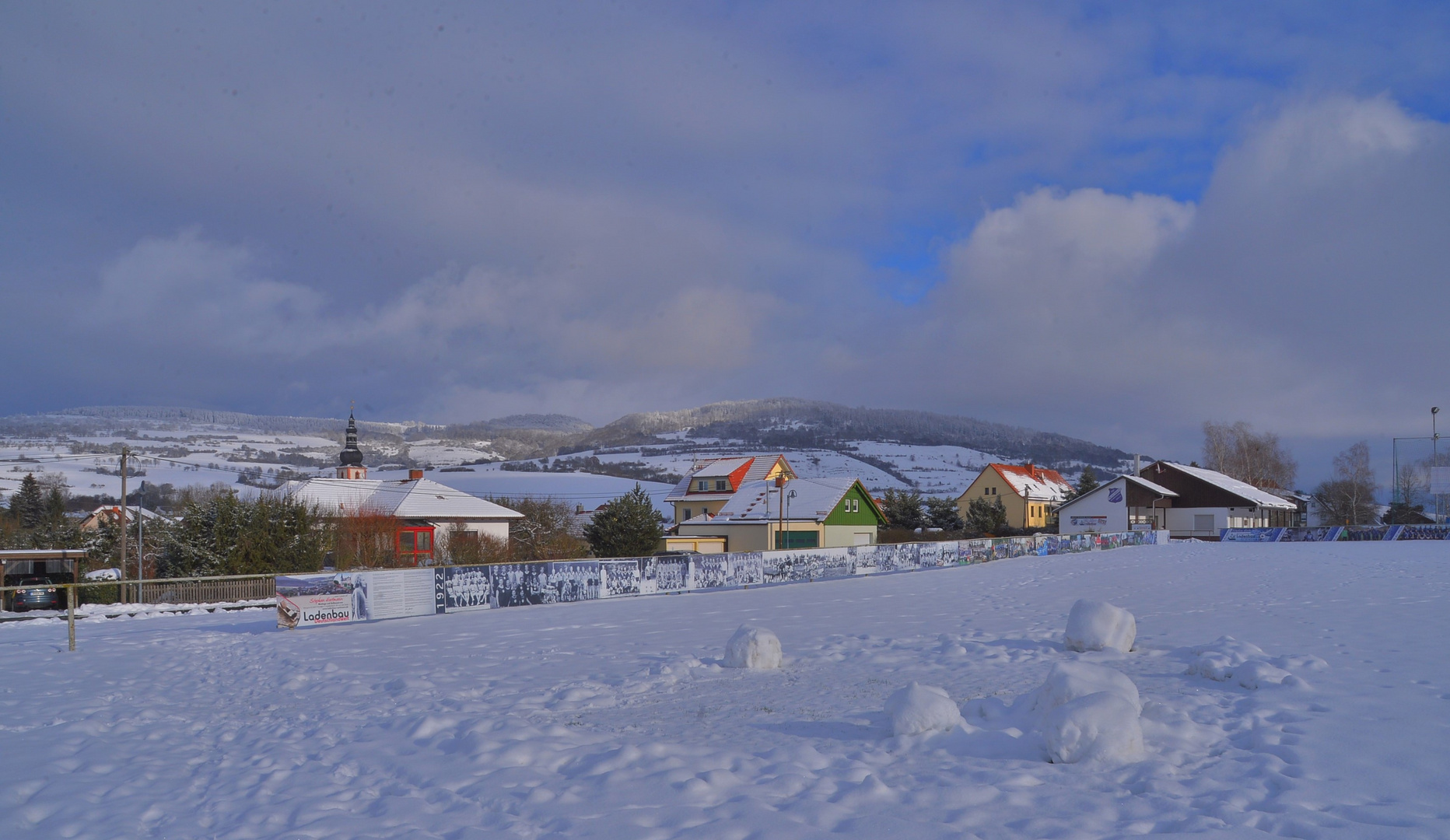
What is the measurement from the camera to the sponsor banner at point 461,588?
23625mm

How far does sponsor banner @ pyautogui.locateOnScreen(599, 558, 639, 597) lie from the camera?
27.4 meters

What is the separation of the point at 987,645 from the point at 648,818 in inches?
353

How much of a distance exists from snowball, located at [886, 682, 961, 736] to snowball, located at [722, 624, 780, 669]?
13.5 ft

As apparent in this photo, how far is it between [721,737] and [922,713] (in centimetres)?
Answer: 202

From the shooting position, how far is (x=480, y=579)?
24.5 meters

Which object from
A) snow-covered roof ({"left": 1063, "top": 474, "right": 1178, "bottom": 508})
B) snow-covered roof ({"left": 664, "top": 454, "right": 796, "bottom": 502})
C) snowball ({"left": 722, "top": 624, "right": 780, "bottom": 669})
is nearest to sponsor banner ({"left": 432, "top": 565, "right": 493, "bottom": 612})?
snowball ({"left": 722, "top": 624, "right": 780, "bottom": 669})

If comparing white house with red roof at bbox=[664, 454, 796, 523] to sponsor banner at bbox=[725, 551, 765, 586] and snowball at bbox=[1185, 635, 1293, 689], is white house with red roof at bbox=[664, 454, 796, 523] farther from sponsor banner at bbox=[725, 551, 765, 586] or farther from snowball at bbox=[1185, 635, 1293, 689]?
snowball at bbox=[1185, 635, 1293, 689]

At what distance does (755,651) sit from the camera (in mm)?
12516

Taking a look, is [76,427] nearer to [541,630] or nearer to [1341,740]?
[541,630]

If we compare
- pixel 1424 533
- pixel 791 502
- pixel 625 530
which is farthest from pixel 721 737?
pixel 1424 533

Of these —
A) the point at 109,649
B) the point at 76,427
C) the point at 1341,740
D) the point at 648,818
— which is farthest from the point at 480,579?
the point at 76,427

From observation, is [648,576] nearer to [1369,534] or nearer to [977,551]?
[977,551]

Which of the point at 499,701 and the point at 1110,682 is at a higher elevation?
the point at 1110,682

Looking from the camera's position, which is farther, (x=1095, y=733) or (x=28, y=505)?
(x=28, y=505)
